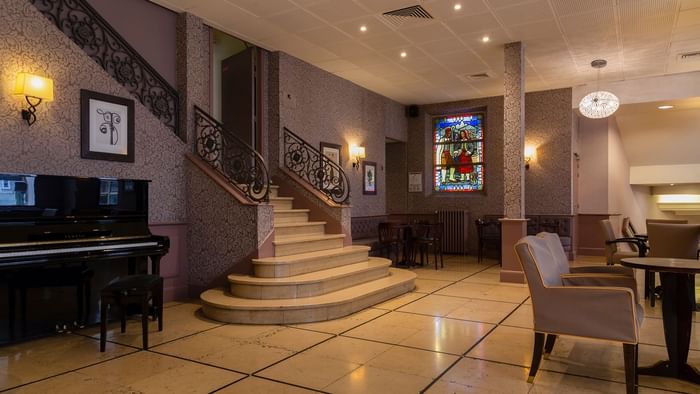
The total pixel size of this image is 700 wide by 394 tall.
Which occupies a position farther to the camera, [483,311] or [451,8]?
[451,8]

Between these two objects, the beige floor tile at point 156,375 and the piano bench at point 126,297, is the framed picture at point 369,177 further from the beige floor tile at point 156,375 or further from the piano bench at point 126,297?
the beige floor tile at point 156,375

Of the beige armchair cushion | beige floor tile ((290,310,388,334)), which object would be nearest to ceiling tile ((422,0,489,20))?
the beige armchair cushion

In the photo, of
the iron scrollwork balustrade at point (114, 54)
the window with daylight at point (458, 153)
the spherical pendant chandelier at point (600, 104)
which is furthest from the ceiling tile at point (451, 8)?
the window with daylight at point (458, 153)

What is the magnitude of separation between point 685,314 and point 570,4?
3.92 metres

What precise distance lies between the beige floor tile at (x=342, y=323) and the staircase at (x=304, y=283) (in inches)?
3.1

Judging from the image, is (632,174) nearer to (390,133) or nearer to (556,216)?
(556,216)

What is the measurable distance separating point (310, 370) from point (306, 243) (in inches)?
105

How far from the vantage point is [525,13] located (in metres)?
5.71

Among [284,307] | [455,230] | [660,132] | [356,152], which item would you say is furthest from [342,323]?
[660,132]

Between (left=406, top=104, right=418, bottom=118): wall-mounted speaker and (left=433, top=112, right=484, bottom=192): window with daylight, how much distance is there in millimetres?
478

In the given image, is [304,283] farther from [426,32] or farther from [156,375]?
[426,32]

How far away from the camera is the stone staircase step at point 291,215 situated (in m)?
6.38

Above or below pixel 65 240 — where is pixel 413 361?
below

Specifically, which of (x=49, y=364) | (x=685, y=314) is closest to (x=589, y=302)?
(x=685, y=314)
